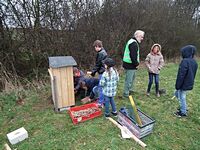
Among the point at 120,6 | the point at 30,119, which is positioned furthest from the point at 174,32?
the point at 30,119

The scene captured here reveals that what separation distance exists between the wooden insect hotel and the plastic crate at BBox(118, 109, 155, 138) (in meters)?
1.36

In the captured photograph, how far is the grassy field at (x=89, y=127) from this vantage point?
337 cm

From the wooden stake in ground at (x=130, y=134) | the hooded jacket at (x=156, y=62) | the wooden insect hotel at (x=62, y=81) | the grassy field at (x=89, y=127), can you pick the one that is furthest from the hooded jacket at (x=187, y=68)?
the wooden insect hotel at (x=62, y=81)

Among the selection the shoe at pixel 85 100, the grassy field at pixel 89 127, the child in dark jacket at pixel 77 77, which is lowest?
the grassy field at pixel 89 127

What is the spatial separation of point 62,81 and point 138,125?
6.29ft

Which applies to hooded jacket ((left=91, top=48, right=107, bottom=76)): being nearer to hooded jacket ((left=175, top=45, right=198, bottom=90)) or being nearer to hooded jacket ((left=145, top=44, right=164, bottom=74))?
hooded jacket ((left=145, top=44, right=164, bottom=74))

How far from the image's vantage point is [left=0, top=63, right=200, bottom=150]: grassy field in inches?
133

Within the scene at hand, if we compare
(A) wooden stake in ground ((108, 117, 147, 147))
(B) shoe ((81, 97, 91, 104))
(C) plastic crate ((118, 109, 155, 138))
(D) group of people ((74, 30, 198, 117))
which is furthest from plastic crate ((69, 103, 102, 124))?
(C) plastic crate ((118, 109, 155, 138))

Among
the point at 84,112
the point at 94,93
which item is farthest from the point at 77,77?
the point at 84,112

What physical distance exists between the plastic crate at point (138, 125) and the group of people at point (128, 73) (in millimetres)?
505

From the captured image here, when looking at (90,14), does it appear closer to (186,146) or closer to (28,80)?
(28,80)

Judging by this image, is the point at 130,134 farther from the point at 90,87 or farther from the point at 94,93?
the point at 90,87

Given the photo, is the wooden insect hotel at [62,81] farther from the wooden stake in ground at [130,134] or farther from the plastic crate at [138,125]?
the plastic crate at [138,125]

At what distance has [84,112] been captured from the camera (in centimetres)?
429
